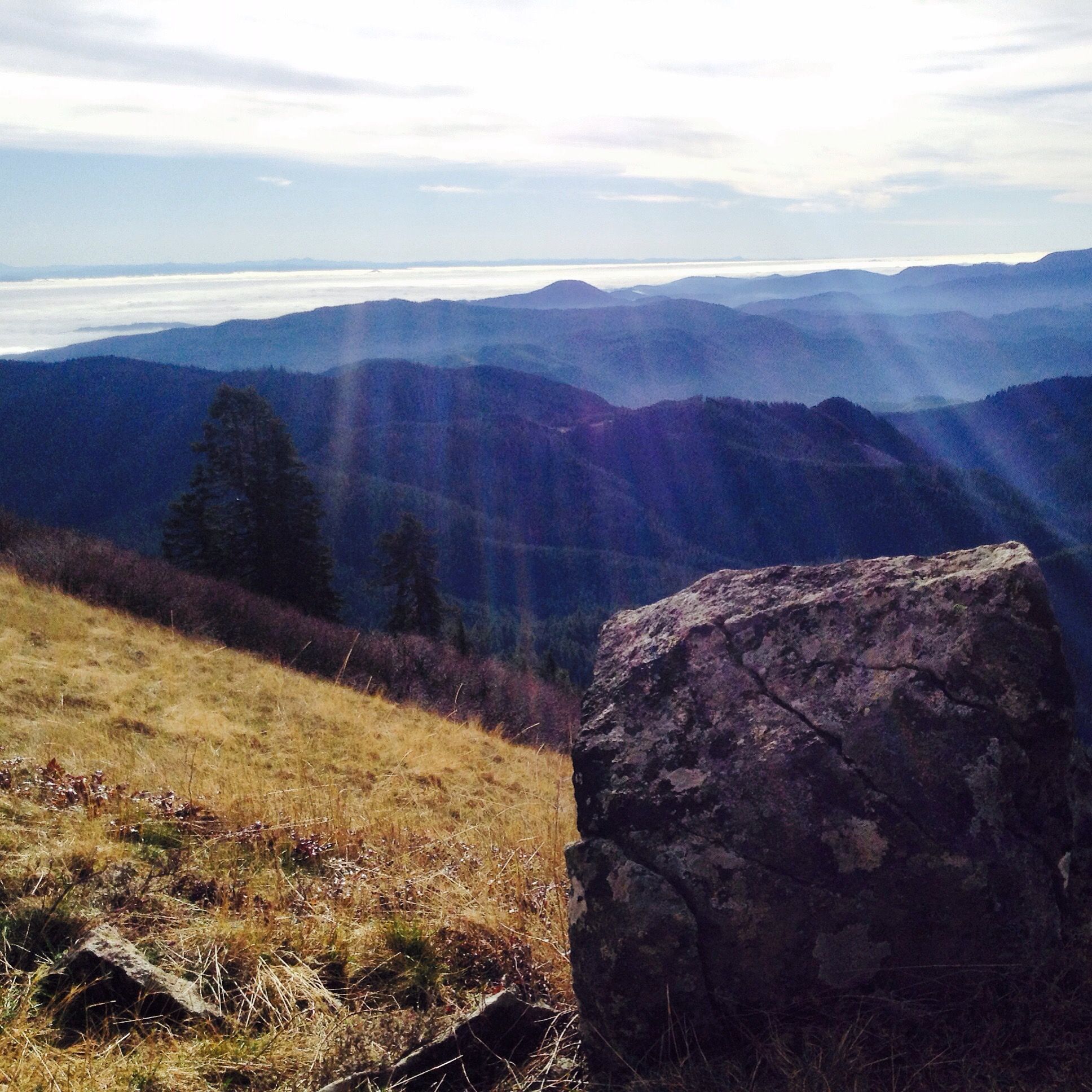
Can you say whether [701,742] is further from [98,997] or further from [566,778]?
[566,778]

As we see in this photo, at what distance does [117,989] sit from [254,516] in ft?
97.8

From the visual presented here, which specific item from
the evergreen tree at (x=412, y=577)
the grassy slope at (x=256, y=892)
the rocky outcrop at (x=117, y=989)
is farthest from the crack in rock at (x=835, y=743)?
the evergreen tree at (x=412, y=577)

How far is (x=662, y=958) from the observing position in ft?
10.2

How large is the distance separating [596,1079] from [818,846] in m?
1.26

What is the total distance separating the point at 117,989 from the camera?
10.8ft

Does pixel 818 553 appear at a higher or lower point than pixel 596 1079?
lower

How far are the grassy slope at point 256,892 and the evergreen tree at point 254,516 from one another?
2273cm

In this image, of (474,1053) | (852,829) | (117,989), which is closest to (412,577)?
(117,989)

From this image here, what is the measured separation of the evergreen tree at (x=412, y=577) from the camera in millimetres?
33625

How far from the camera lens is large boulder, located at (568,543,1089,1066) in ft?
9.82

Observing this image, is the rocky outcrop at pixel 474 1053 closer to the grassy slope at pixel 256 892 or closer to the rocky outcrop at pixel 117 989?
the grassy slope at pixel 256 892

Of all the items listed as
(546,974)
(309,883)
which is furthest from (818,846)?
(309,883)

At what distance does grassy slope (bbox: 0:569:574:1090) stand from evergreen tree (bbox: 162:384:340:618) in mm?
22730

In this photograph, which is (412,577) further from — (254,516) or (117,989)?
(117,989)
